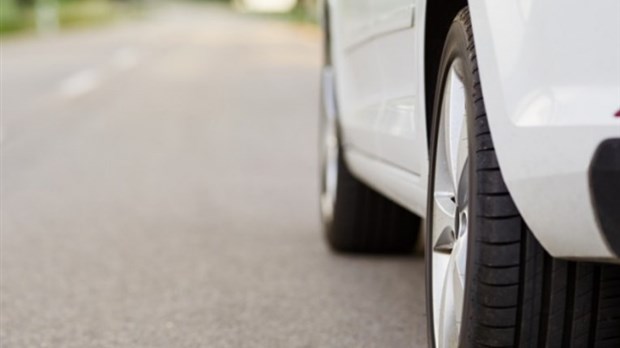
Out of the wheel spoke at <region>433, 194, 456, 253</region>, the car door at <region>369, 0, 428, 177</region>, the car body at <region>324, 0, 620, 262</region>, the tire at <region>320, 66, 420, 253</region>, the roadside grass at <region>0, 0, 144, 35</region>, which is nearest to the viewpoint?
the car body at <region>324, 0, 620, 262</region>

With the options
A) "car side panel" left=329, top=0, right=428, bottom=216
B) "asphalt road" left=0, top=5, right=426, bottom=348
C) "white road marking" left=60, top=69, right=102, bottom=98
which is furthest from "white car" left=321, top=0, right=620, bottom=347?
"white road marking" left=60, top=69, right=102, bottom=98

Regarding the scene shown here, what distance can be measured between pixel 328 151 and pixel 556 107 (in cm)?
324

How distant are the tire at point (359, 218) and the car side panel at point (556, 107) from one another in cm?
255

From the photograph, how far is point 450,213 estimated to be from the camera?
3.02 m

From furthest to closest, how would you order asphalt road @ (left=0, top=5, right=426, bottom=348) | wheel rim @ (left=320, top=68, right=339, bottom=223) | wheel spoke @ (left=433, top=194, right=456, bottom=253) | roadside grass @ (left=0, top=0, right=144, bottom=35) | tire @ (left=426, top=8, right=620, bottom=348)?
1. roadside grass @ (left=0, top=0, right=144, bottom=35)
2. wheel rim @ (left=320, top=68, right=339, bottom=223)
3. asphalt road @ (left=0, top=5, right=426, bottom=348)
4. wheel spoke @ (left=433, top=194, right=456, bottom=253)
5. tire @ (left=426, top=8, right=620, bottom=348)

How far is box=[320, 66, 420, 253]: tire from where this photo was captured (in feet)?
16.9

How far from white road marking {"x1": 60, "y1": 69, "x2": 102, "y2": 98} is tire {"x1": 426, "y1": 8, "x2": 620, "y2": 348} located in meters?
13.2

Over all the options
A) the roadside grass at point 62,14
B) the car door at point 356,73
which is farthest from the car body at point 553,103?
the roadside grass at point 62,14

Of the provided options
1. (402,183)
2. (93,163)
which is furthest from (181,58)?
(402,183)

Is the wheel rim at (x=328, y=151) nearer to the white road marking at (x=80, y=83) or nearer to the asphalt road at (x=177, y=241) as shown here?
the asphalt road at (x=177, y=241)

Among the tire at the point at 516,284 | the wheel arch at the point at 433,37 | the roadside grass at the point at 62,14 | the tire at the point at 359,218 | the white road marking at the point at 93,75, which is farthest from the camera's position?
the roadside grass at the point at 62,14

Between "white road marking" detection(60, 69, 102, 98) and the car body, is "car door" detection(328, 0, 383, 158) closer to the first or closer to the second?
the car body

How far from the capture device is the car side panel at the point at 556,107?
2348mm

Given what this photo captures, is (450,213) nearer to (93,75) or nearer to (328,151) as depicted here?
(328,151)
